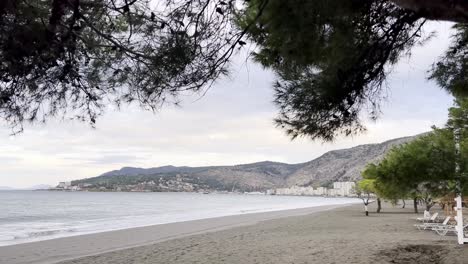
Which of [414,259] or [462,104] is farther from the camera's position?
[414,259]

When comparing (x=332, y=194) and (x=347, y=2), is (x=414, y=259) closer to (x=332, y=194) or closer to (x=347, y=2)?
(x=347, y=2)

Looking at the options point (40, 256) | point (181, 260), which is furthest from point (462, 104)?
point (40, 256)

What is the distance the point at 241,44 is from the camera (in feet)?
11.9

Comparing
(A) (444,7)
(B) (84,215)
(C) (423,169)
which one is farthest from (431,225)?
(B) (84,215)

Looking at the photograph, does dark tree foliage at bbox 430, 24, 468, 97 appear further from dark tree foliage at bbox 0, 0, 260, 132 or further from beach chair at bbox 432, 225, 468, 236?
beach chair at bbox 432, 225, 468, 236

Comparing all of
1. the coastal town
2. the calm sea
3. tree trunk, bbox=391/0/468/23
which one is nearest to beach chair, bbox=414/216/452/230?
tree trunk, bbox=391/0/468/23

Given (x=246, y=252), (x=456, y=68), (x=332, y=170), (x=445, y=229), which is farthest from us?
(x=332, y=170)

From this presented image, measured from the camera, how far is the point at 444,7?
10.7 feet

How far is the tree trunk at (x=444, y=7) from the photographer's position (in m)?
3.18

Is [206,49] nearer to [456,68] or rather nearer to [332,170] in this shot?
[456,68]

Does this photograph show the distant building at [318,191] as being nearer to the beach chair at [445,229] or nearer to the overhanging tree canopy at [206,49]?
the beach chair at [445,229]

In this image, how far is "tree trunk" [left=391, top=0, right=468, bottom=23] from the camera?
3.18m

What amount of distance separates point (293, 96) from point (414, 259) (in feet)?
19.2

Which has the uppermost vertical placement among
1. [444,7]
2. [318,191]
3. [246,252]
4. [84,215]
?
[318,191]
